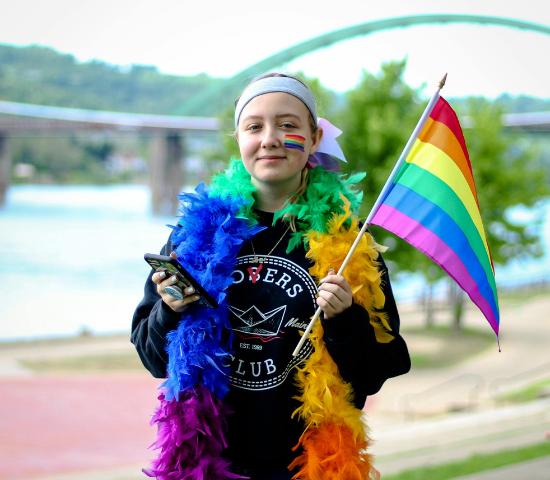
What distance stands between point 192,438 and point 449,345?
1723cm

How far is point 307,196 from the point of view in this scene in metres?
1.91

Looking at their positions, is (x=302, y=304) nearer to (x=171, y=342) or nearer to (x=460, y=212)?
(x=171, y=342)

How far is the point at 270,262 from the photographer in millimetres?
1762

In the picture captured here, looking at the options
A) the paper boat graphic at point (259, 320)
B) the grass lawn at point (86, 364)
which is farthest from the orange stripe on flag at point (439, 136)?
the grass lawn at point (86, 364)

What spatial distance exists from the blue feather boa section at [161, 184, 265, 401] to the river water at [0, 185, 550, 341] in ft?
82.2

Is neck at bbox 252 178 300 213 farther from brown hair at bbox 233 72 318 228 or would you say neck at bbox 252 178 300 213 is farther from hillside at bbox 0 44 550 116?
hillside at bbox 0 44 550 116

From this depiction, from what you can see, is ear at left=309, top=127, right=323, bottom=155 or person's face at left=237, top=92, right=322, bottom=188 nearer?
person's face at left=237, top=92, right=322, bottom=188

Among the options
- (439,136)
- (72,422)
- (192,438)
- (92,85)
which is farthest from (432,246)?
(92,85)

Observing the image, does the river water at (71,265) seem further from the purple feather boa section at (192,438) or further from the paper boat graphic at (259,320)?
the paper boat graphic at (259,320)

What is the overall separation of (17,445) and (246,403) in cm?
896

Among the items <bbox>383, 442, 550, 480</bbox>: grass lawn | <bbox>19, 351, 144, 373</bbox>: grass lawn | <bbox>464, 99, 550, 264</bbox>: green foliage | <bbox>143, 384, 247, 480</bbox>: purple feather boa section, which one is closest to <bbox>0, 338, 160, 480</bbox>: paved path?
<bbox>19, 351, 144, 373</bbox>: grass lawn

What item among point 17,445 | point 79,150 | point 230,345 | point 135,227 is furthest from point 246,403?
point 135,227

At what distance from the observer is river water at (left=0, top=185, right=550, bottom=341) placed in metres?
31.6

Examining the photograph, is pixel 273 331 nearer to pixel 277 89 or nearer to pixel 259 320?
pixel 259 320
